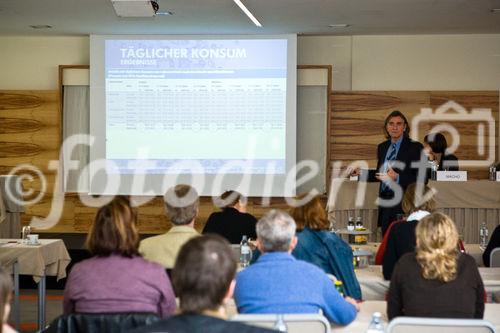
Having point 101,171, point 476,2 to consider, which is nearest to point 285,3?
point 476,2

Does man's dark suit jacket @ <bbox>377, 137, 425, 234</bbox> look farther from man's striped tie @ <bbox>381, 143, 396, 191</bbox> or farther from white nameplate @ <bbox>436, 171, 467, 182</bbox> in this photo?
white nameplate @ <bbox>436, 171, 467, 182</bbox>

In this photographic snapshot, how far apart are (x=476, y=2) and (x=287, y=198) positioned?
383 centimetres

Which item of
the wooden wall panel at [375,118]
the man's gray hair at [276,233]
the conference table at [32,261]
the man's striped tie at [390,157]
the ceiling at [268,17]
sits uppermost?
the ceiling at [268,17]

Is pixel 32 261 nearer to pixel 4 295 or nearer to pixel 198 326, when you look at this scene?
Answer: pixel 4 295

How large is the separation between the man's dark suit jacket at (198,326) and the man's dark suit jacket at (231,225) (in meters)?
4.50

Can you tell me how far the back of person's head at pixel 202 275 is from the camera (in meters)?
2.30

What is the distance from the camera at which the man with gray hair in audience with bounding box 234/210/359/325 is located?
3.49 m

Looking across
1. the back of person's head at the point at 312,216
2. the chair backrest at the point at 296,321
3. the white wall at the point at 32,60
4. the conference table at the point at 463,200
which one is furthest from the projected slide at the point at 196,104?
the chair backrest at the point at 296,321

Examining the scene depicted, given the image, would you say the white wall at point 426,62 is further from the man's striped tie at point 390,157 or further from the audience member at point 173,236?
the audience member at point 173,236

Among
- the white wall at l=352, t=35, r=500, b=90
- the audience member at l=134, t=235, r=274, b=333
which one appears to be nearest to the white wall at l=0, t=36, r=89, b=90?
the white wall at l=352, t=35, r=500, b=90

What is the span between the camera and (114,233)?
12.1 feet

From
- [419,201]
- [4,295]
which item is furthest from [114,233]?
[419,201]

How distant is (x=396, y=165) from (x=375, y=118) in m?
2.80

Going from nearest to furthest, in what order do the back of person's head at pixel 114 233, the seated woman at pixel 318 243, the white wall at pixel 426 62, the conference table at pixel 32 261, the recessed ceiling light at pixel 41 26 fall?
the back of person's head at pixel 114 233 → the seated woman at pixel 318 243 → the conference table at pixel 32 261 → the recessed ceiling light at pixel 41 26 → the white wall at pixel 426 62
